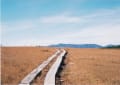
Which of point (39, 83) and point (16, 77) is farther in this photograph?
point (16, 77)

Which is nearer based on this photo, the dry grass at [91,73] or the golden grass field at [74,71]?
the golden grass field at [74,71]

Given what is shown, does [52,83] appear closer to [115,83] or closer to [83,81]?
[83,81]

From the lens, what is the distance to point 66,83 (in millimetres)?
15094

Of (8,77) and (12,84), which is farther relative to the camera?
(8,77)

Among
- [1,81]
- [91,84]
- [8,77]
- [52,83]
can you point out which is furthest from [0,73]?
[91,84]

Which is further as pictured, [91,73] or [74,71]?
[74,71]

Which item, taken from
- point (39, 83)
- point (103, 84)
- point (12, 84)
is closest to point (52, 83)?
point (39, 83)

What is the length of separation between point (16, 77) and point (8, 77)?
435mm

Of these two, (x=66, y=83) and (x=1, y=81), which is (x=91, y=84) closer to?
(x=66, y=83)

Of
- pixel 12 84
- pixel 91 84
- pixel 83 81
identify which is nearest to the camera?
pixel 12 84

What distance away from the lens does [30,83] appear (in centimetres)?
1391

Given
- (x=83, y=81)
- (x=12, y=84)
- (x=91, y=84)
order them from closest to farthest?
(x=12, y=84) → (x=91, y=84) → (x=83, y=81)

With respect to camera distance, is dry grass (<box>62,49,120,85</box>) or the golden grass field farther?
dry grass (<box>62,49,120,85</box>)

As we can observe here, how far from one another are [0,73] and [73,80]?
166 inches
